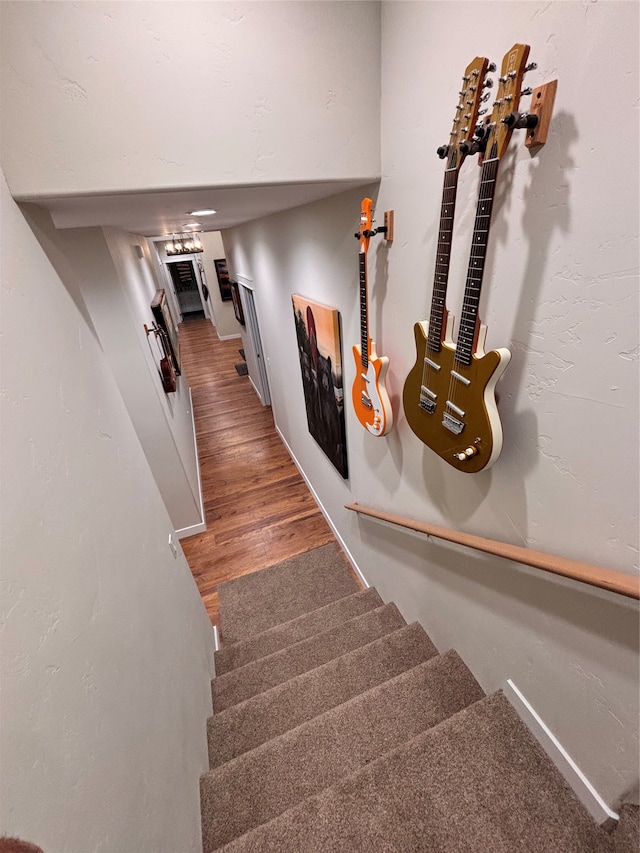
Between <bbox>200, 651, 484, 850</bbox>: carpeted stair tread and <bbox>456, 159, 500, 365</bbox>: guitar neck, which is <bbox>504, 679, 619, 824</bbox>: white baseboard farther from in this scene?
<bbox>456, 159, 500, 365</bbox>: guitar neck

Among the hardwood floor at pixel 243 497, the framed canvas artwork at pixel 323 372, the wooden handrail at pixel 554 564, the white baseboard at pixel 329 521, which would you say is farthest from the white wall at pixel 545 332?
the hardwood floor at pixel 243 497

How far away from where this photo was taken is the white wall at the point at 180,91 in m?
0.86

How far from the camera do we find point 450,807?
1.12 meters

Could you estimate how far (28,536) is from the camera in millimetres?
669

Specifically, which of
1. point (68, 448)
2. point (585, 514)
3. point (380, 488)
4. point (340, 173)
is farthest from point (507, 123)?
point (380, 488)

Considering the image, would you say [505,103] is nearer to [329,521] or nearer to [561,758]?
[561,758]

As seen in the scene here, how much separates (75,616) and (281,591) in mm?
2080

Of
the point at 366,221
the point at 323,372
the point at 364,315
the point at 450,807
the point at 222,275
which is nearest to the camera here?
the point at 450,807

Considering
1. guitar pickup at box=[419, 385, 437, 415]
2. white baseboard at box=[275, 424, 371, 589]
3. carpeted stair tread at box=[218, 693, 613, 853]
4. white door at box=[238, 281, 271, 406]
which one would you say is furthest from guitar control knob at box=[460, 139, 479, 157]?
white door at box=[238, 281, 271, 406]

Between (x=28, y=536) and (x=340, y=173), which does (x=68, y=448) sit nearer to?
(x=28, y=536)

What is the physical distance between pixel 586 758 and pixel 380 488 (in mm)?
1240

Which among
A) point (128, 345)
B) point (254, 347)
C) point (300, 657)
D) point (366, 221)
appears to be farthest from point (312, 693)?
point (254, 347)

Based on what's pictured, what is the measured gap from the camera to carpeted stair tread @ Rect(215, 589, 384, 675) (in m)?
2.07

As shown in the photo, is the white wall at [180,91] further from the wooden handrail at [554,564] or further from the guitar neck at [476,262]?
the wooden handrail at [554,564]
